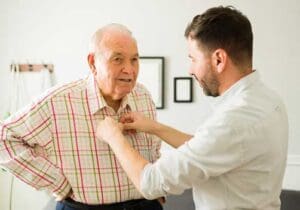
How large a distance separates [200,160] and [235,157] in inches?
4.2

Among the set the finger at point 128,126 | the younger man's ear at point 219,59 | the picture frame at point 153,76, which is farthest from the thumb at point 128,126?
the picture frame at point 153,76

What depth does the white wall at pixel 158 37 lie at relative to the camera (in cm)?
286

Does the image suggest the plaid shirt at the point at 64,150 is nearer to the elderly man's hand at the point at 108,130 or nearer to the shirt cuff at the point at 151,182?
the elderly man's hand at the point at 108,130

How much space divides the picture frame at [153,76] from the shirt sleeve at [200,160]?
1753 millimetres

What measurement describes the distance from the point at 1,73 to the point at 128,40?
6.76 feet

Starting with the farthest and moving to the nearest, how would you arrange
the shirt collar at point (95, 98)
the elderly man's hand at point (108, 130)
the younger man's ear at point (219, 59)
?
the shirt collar at point (95, 98) < the elderly man's hand at point (108, 130) < the younger man's ear at point (219, 59)

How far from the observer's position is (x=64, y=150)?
→ 152cm

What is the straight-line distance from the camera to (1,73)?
3221 millimetres

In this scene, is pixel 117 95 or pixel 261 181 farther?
pixel 117 95

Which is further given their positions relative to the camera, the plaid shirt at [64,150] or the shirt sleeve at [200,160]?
the plaid shirt at [64,150]

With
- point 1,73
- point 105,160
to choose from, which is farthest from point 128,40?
point 1,73

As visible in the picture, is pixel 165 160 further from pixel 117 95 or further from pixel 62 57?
pixel 62 57

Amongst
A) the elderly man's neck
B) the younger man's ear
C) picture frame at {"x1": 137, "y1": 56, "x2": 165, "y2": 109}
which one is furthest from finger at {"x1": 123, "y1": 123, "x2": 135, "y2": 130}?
picture frame at {"x1": 137, "y1": 56, "x2": 165, "y2": 109}

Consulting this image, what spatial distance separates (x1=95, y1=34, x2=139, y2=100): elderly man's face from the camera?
1.49 meters
